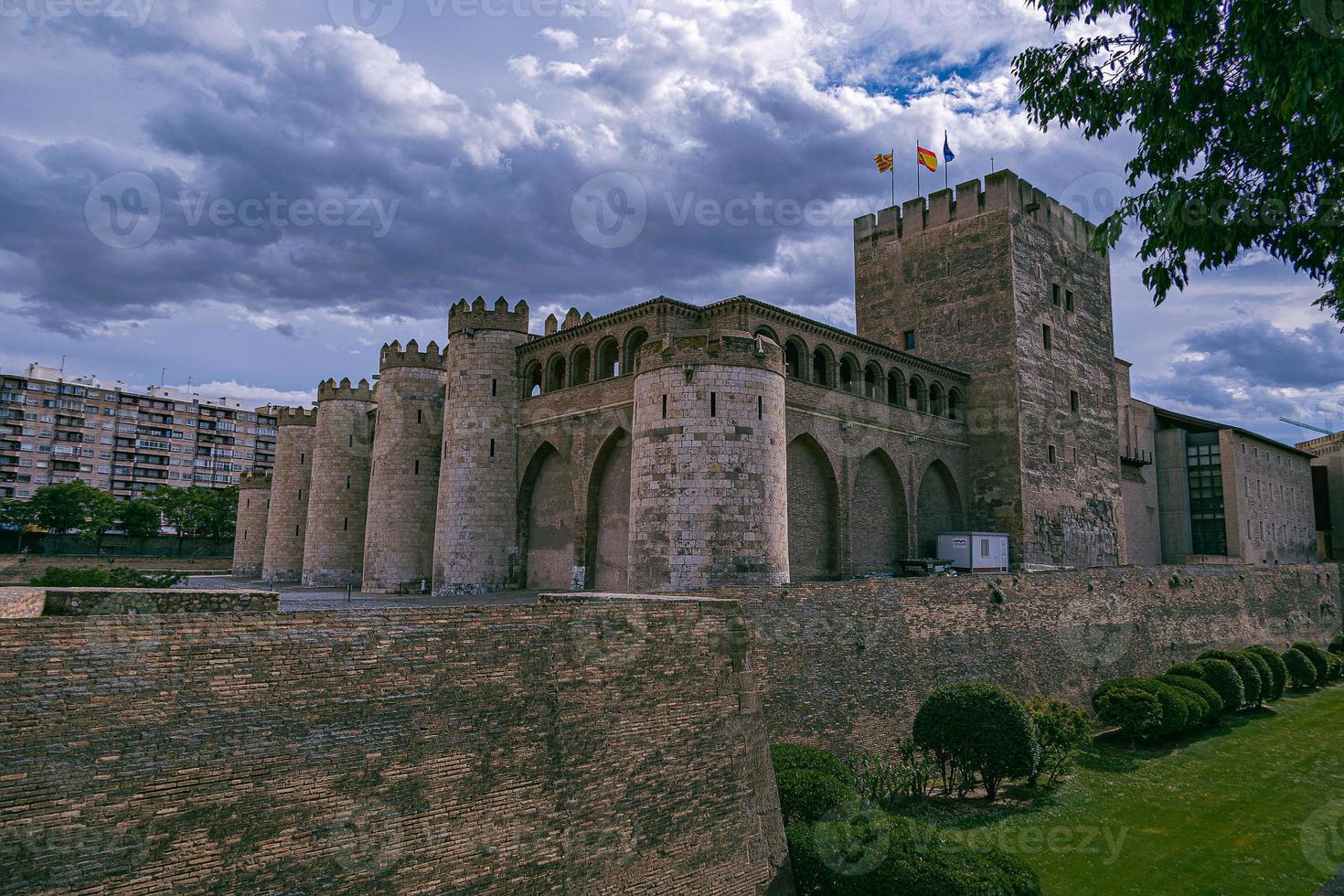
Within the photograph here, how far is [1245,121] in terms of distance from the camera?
983 centimetres

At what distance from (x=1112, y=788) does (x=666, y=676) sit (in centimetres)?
1270

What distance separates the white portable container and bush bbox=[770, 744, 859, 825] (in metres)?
17.8

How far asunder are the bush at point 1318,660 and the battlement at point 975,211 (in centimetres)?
1833

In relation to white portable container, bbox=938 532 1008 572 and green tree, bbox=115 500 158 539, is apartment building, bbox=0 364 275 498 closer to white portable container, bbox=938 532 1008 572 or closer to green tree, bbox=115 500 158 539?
green tree, bbox=115 500 158 539

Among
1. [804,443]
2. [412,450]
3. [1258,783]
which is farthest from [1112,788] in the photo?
[412,450]

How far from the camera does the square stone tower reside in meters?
33.2

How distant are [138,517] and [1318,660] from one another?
7578cm

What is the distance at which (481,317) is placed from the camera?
30.5 m

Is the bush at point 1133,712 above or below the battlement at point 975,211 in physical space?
below

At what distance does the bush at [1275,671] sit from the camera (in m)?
27.9

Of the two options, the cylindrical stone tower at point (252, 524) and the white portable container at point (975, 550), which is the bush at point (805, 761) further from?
the cylindrical stone tower at point (252, 524)

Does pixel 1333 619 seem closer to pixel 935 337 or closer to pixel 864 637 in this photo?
pixel 935 337

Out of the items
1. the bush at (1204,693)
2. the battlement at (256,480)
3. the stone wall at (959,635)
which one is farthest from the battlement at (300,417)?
the bush at (1204,693)

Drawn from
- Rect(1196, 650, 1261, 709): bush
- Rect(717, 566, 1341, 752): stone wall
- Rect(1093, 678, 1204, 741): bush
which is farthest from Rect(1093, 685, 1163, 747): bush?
Rect(1196, 650, 1261, 709): bush
